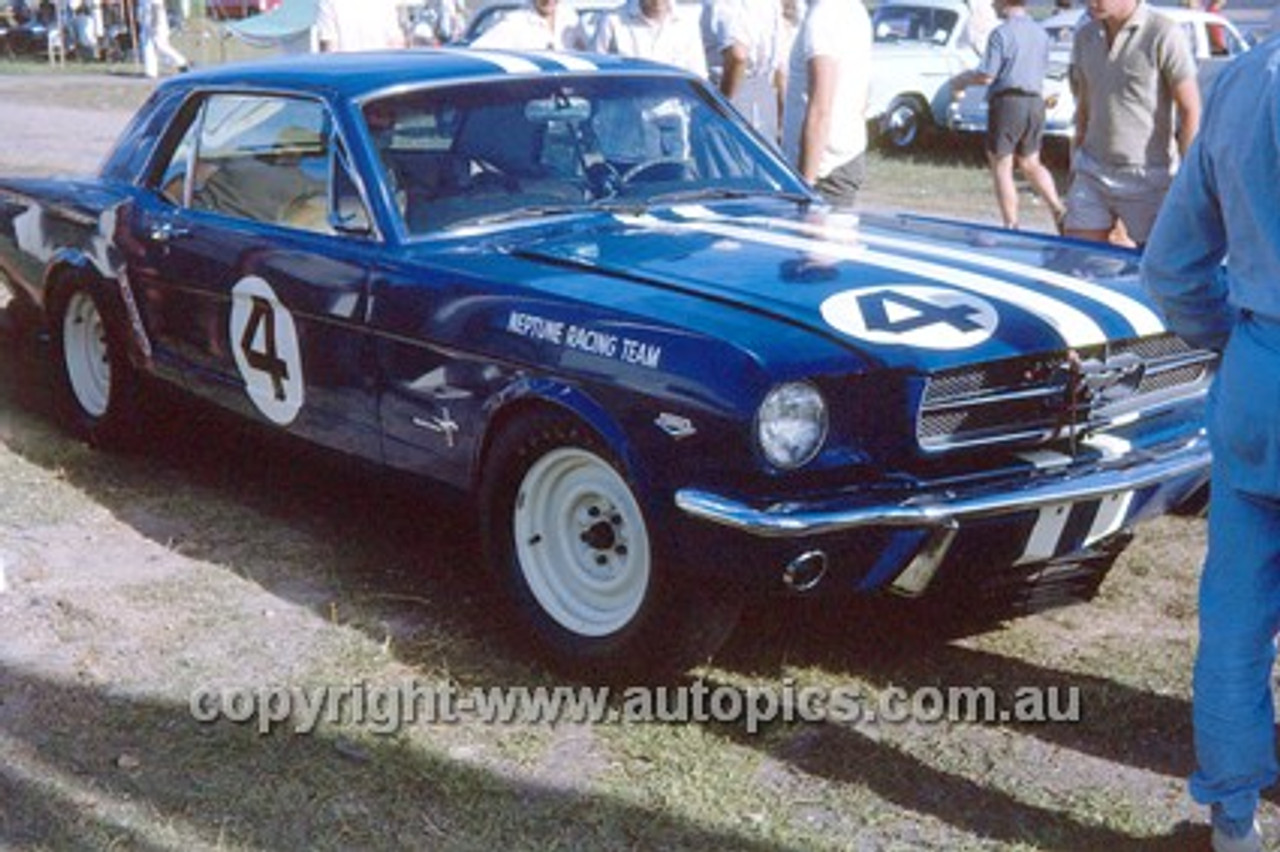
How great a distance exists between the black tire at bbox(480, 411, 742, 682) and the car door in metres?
0.60

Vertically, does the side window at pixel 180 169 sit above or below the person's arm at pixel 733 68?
above

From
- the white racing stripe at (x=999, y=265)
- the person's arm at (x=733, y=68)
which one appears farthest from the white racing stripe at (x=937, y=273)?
the person's arm at (x=733, y=68)

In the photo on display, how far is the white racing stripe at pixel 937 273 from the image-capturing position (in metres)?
4.02

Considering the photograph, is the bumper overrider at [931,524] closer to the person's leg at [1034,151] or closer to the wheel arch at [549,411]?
the wheel arch at [549,411]

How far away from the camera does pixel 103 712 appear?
4.03m

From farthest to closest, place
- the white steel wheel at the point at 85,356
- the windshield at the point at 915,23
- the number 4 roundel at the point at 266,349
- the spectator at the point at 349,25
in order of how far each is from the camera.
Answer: the windshield at the point at 915,23
the spectator at the point at 349,25
the white steel wheel at the point at 85,356
the number 4 roundel at the point at 266,349

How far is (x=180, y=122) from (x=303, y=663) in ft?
7.70

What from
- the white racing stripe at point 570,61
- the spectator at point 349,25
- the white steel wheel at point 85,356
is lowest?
the white steel wheel at point 85,356

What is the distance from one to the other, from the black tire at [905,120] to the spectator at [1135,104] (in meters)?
11.0

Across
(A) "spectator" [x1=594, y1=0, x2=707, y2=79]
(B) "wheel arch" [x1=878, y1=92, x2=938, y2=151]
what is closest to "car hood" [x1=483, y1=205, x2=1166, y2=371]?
(A) "spectator" [x1=594, y1=0, x2=707, y2=79]

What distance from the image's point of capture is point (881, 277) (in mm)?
4176

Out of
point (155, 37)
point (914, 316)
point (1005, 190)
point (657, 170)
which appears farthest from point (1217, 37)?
point (155, 37)

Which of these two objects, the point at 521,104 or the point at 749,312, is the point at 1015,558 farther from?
the point at 521,104

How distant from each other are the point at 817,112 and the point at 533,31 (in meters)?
2.80
